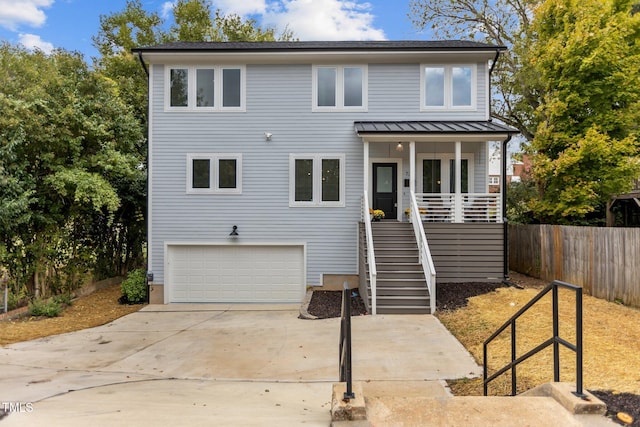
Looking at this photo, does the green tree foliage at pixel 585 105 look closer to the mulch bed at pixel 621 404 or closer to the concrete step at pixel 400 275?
the concrete step at pixel 400 275

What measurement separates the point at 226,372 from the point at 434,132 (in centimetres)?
793

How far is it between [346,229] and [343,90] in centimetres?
411

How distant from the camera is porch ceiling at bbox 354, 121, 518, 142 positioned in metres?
10.4

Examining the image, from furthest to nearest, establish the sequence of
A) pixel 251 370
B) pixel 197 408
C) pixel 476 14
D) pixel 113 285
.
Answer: pixel 476 14, pixel 113 285, pixel 251 370, pixel 197 408

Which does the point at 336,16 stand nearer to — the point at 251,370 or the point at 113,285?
the point at 113,285

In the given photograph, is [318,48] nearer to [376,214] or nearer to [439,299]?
[376,214]

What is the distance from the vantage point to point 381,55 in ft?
36.9

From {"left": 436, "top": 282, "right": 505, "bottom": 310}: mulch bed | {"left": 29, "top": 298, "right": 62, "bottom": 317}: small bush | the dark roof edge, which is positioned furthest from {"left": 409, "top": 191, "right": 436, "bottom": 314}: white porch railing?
{"left": 29, "top": 298, "right": 62, "bottom": 317}: small bush

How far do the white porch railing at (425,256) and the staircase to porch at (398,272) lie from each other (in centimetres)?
14

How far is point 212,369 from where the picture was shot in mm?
5438

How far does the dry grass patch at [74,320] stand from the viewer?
7.66 meters

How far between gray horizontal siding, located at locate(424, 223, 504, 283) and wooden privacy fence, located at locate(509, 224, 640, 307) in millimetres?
1636

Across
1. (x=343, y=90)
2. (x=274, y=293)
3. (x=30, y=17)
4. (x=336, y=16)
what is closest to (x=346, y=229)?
(x=274, y=293)

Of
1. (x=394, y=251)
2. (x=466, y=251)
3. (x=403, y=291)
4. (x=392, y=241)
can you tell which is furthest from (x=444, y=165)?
(x=403, y=291)
